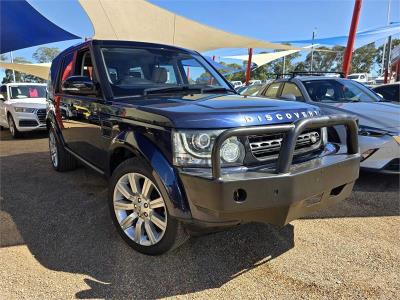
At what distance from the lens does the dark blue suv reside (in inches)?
Answer: 92.8

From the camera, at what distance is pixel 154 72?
3.82 metres

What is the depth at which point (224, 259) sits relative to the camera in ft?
9.74

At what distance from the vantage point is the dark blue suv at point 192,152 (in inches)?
92.8

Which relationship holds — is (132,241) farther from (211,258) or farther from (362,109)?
(362,109)

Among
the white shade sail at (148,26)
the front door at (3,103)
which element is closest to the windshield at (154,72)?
the white shade sail at (148,26)

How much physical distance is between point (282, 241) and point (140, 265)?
4.27 ft

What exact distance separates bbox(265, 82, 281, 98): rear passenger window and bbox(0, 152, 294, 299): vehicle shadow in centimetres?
372

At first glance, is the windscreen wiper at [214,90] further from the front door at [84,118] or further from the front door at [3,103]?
the front door at [3,103]

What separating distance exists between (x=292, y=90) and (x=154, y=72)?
317cm

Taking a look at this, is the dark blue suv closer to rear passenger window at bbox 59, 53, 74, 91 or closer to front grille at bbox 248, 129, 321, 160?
front grille at bbox 248, 129, 321, 160

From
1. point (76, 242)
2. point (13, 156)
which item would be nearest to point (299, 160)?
point (76, 242)

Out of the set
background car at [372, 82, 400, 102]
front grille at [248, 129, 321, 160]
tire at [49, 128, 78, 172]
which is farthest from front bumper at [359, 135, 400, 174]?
background car at [372, 82, 400, 102]

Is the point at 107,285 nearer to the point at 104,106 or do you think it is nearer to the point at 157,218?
the point at 157,218

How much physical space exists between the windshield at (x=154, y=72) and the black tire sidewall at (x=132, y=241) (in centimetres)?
82
